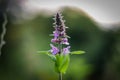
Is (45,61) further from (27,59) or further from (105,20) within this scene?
(105,20)

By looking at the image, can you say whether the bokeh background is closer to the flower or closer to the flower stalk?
the flower stalk

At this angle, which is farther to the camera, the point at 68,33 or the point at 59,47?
the point at 68,33

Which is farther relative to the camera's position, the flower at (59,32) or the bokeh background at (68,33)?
the bokeh background at (68,33)

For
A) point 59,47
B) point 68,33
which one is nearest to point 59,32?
point 59,47

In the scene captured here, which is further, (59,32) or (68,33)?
(68,33)

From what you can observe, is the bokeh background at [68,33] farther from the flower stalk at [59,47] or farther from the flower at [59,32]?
the flower at [59,32]

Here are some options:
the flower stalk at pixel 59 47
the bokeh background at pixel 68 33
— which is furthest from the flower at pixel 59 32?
the bokeh background at pixel 68 33

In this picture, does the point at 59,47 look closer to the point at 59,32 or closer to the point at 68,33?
the point at 59,32

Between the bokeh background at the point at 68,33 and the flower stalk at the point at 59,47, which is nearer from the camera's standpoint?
the flower stalk at the point at 59,47

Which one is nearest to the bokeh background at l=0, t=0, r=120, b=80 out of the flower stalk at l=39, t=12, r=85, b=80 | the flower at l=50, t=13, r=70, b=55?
the flower stalk at l=39, t=12, r=85, b=80

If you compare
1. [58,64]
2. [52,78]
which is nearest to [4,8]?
[52,78]
